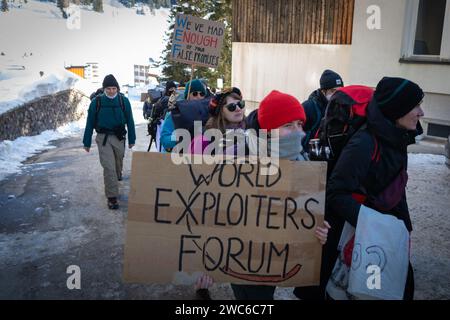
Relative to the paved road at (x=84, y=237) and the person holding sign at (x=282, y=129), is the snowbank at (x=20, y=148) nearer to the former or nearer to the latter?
the paved road at (x=84, y=237)

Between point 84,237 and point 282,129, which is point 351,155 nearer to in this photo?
point 282,129

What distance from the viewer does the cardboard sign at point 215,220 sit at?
95.7 inches

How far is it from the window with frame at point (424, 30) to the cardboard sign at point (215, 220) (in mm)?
8240

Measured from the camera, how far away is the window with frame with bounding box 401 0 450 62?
9297 mm

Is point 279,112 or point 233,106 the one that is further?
point 233,106

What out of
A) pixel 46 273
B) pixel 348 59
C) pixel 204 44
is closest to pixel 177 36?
pixel 204 44

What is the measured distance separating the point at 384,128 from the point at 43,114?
1377 centimetres

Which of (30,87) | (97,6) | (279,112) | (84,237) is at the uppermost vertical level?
(97,6)

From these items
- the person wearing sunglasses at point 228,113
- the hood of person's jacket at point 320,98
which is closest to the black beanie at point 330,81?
the hood of person's jacket at point 320,98

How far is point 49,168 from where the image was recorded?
9.07m

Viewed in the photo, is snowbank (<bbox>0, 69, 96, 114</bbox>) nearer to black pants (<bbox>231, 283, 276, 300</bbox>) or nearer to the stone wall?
the stone wall

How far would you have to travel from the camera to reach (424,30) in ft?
31.4

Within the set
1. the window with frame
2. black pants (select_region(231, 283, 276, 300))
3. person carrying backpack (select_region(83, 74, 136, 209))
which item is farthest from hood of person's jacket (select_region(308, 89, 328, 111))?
the window with frame

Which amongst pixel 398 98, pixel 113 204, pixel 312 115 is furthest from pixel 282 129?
pixel 113 204
